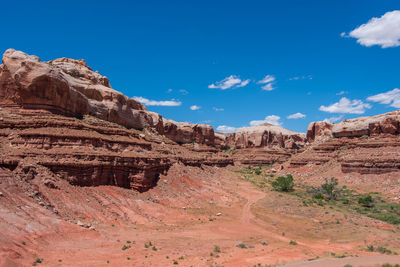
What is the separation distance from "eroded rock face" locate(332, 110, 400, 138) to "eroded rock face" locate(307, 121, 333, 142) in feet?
19.3

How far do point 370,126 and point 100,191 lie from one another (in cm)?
6189

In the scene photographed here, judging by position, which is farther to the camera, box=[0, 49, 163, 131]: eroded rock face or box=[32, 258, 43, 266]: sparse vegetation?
box=[0, 49, 163, 131]: eroded rock face

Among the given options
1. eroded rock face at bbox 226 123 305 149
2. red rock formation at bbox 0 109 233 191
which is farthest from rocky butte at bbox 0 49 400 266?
eroded rock face at bbox 226 123 305 149

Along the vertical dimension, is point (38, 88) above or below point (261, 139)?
below

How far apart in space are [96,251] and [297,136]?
109m

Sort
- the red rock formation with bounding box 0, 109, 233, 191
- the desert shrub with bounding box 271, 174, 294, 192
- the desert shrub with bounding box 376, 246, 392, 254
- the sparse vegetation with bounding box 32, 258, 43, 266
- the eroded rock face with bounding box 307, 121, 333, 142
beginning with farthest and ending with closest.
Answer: the eroded rock face with bounding box 307, 121, 333, 142, the desert shrub with bounding box 271, 174, 294, 192, the red rock formation with bounding box 0, 109, 233, 191, the desert shrub with bounding box 376, 246, 392, 254, the sparse vegetation with bounding box 32, 258, 43, 266

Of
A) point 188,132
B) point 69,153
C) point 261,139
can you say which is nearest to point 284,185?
point 69,153

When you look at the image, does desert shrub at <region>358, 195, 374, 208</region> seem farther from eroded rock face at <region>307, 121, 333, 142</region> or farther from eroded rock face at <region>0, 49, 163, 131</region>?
eroded rock face at <region>307, 121, 333, 142</region>

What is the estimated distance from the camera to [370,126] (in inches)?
2542

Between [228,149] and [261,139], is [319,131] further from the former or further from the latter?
[228,149]

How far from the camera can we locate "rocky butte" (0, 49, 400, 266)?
54.2ft

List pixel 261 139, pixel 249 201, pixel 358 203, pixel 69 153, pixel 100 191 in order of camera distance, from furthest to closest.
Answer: pixel 261 139 < pixel 358 203 < pixel 249 201 < pixel 100 191 < pixel 69 153

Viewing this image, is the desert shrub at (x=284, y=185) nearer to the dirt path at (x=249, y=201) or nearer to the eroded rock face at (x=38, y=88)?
the dirt path at (x=249, y=201)

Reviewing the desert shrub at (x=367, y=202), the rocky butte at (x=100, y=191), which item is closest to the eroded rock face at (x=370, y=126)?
the rocky butte at (x=100, y=191)
